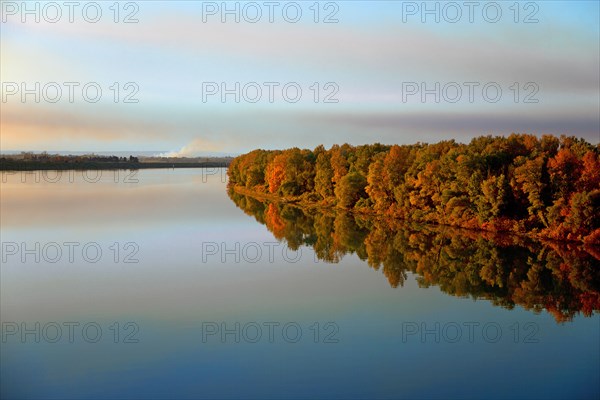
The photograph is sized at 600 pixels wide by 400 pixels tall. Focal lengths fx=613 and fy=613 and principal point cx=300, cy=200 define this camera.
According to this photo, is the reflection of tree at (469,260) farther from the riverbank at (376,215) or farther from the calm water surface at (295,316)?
the riverbank at (376,215)

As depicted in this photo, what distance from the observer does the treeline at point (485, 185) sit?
41.7 meters

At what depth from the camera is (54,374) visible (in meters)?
17.8

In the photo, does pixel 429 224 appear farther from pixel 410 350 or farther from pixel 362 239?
pixel 410 350

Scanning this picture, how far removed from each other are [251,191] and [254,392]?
81.6m

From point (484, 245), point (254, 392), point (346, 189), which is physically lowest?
point (254, 392)

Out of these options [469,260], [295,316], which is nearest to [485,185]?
[469,260]

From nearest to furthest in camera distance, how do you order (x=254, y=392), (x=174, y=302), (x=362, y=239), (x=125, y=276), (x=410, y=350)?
(x=254, y=392) < (x=410, y=350) < (x=174, y=302) < (x=125, y=276) < (x=362, y=239)

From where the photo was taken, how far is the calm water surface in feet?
57.5

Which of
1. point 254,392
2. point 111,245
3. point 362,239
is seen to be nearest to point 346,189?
point 362,239

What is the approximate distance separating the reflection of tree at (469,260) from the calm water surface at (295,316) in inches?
6.5

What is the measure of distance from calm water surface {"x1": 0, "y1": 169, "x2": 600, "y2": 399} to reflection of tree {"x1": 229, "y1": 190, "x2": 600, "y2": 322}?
0.54 ft

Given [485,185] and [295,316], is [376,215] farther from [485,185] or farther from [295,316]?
[295,316]

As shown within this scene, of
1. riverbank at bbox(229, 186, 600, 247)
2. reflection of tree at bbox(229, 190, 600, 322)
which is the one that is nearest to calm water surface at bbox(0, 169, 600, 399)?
reflection of tree at bbox(229, 190, 600, 322)

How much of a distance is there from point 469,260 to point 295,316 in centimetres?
1517
